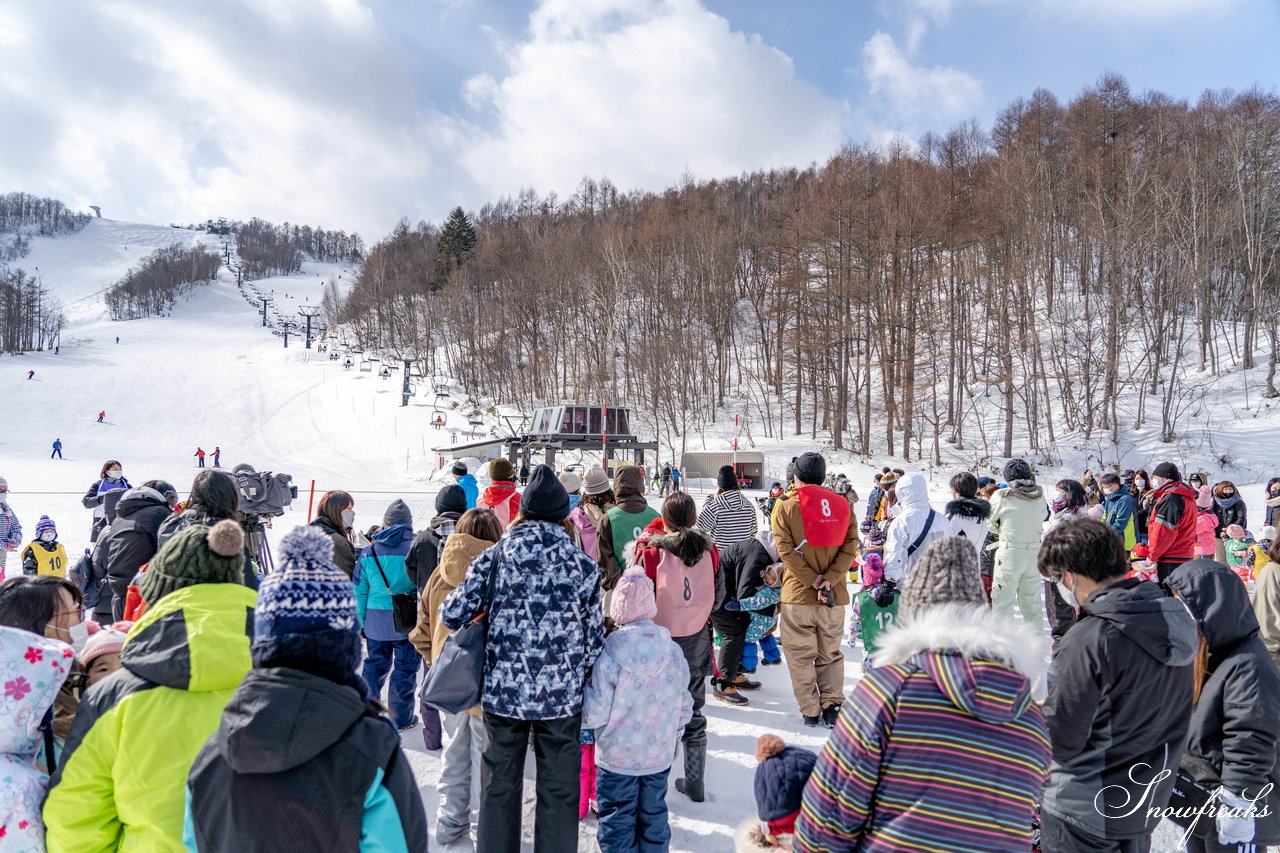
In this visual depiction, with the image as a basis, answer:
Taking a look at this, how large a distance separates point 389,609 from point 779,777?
3575 mm

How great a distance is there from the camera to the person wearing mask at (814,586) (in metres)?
4.71

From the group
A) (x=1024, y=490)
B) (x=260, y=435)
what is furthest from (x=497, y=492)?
(x=260, y=435)

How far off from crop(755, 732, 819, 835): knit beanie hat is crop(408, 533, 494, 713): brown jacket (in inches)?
82.1

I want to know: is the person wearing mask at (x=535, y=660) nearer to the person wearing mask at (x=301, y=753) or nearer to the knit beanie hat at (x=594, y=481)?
the person wearing mask at (x=301, y=753)

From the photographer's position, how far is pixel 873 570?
494 centimetres

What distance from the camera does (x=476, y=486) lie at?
22.3ft

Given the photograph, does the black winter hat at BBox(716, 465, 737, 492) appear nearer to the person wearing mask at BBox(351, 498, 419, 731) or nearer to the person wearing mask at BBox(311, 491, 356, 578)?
the person wearing mask at BBox(351, 498, 419, 731)

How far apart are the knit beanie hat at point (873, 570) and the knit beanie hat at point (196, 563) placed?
13.4ft

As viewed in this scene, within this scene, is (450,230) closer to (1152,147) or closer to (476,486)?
(1152,147)

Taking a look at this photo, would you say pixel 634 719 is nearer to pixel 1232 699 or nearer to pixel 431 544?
pixel 431 544

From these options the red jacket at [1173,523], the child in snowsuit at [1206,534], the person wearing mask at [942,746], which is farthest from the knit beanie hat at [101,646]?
the child in snowsuit at [1206,534]

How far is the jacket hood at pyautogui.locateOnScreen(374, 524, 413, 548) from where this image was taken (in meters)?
4.64

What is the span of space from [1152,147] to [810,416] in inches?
774

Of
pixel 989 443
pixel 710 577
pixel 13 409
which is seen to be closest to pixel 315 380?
pixel 13 409
